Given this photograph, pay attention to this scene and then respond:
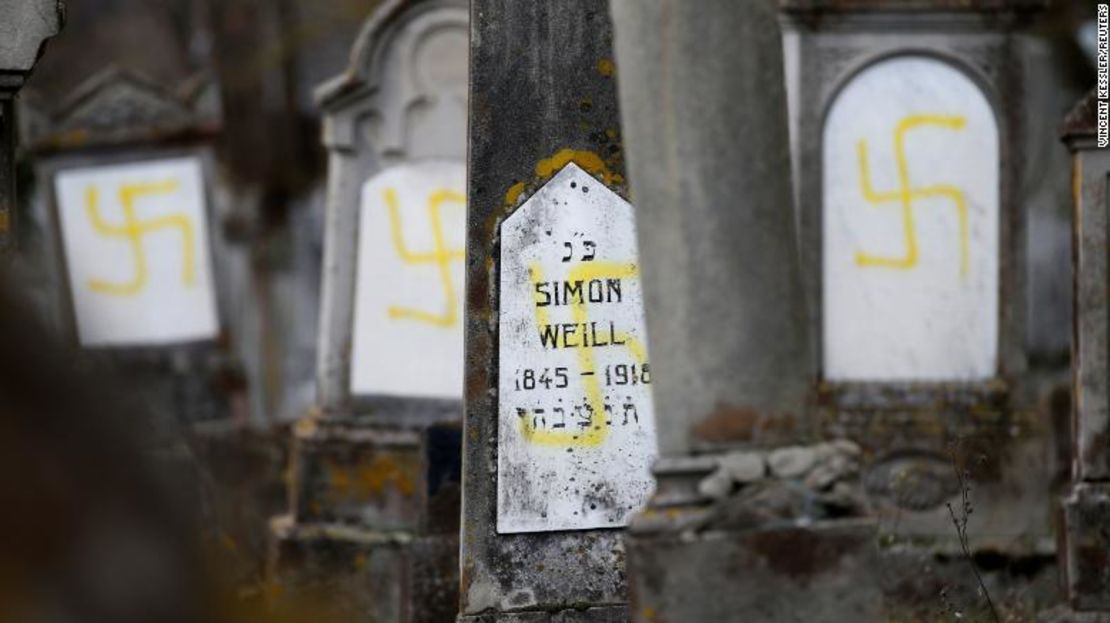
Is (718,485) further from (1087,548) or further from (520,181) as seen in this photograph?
(1087,548)

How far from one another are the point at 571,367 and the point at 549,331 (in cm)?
12

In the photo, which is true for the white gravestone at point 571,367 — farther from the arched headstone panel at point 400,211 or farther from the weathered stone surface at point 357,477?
the arched headstone panel at point 400,211

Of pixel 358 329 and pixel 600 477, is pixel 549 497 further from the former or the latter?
pixel 358 329

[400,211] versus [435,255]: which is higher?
[400,211]

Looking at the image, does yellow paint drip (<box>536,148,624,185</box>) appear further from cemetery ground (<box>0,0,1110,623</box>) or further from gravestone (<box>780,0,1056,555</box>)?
gravestone (<box>780,0,1056,555</box>)

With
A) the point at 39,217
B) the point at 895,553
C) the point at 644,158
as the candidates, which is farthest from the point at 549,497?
the point at 39,217

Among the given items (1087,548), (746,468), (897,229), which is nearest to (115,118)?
(897,229)

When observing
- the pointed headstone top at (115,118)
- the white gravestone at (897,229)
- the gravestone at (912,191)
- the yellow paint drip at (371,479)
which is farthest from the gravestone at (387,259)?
the pointed headstone top at (115,118)

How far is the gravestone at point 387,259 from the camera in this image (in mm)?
10008

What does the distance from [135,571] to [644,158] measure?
2.41 meters

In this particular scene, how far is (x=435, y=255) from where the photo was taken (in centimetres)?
1022

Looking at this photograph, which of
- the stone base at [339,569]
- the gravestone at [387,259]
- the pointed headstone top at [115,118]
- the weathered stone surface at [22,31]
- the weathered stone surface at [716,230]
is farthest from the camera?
the pointed headstone top at [115,118]

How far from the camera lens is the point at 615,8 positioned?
4.67 metres

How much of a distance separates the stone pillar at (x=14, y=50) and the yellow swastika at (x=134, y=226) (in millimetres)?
6550
